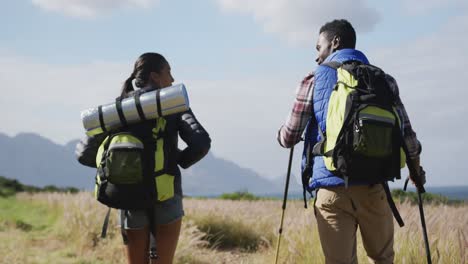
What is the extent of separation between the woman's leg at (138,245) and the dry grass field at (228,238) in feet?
5.95

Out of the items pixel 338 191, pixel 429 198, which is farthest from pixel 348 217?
pixel 429 198

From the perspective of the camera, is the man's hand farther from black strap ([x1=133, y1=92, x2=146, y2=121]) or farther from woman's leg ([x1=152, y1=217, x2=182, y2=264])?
black strap ([x1=133, y1=92, x2=146, y2=121])

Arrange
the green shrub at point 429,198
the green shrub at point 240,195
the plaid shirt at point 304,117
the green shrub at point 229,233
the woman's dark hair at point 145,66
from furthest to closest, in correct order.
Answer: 1. the green shrub at point 240,195
2. the green shrub at point 429,198
3. the green shrub at point 229,233
4. the woman's dark hair at point 145,66
5. the plaid shirt at point 304,117

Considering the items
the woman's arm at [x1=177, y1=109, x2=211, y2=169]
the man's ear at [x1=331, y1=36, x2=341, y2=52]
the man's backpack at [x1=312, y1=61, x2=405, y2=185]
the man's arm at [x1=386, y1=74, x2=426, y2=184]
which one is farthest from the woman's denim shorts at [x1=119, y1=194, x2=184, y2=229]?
the man's arm at [x1=386, y1=74, x2=426, y2=184]

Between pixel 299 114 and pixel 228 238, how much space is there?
21.1ft

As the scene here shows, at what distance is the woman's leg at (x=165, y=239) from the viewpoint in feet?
10.5

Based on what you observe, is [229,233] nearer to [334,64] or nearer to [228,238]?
[228,238]

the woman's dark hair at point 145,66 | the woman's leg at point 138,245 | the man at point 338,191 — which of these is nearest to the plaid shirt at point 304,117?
the man at point 338,191

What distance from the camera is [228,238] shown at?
9.13 metres

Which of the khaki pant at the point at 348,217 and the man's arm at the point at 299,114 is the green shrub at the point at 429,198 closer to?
the khaki pant at the point at 348,217

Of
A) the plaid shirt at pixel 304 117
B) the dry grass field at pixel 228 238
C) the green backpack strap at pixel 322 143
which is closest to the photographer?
the green backpack strap at pixel 322 143

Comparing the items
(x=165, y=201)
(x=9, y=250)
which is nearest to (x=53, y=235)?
(x=9, y=250)

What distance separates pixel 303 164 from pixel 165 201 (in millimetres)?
901

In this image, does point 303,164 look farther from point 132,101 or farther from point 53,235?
point 53,235
